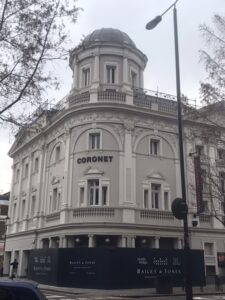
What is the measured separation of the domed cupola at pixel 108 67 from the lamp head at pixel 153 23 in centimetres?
1998

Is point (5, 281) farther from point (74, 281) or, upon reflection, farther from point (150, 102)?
point (150, 102)

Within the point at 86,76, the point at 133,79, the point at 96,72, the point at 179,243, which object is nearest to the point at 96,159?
the point at 96,72

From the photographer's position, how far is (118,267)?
27.1 meters

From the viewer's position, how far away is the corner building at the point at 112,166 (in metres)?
30.9

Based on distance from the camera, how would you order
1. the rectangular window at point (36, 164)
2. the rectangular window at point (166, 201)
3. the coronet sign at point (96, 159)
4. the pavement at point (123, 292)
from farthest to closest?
the rectangular window at point (36, 164)
the rectangular window at point (166, 201)
the coronet sign at point (96, 159)
the pavement at point (123, 292)

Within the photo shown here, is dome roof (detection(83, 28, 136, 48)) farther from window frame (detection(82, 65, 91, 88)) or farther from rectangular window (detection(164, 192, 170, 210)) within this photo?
rectangular window (detection(164, 192, 170, 210))

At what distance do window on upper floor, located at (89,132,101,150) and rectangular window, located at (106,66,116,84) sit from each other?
18.5 feet

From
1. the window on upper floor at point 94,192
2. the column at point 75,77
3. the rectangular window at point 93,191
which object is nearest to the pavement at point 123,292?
the window on upper floor at point 94,192

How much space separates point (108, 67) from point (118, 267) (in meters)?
17.4

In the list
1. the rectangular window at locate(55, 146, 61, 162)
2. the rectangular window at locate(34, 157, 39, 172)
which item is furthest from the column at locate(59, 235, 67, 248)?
the rectangular window at locate(34, 157, 39, 172)

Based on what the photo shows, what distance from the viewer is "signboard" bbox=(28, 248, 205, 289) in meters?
27.0

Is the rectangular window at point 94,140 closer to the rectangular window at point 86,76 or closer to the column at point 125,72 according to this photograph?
the column at point 125,72

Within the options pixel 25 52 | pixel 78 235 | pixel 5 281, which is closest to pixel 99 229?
pixel 78 235

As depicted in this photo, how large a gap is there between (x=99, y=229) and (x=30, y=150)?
15.7 metres
